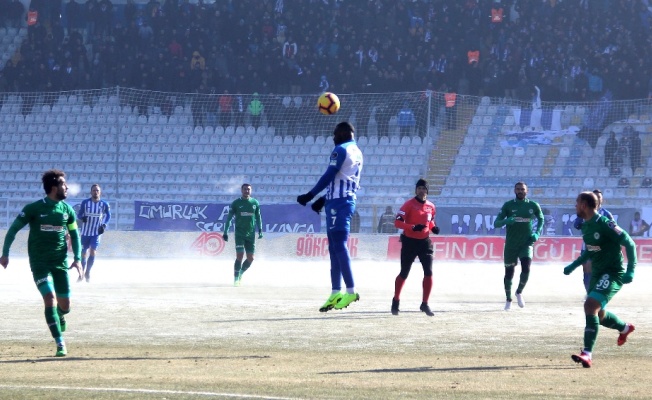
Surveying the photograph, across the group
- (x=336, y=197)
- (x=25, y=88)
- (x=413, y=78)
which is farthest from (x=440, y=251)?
(x=336, y=197)

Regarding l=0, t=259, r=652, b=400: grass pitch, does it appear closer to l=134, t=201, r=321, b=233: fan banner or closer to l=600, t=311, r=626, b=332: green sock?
l=600, t=311, r=626, b=332: green sock

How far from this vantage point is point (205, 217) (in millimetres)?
33938

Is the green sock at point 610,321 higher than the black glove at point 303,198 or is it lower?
lower

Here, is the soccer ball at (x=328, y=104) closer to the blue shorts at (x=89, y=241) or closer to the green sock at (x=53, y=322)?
the green sock at (x=53, y=322)

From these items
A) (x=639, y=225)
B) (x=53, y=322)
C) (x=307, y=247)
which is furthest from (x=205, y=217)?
(x=53, y=322)

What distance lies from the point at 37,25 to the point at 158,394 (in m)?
34.1

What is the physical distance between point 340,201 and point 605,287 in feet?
10.2

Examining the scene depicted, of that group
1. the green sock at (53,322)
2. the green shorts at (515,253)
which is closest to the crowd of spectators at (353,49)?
the green shorts at (515,253)

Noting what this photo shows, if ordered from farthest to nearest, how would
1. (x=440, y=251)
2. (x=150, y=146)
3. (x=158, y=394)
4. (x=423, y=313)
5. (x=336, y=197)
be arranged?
(x=150, y=146) → (x=440, y=251) → (x=423, y=313) → (x=336, y=197) → (x=158, y=394)

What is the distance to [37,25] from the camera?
41.1m

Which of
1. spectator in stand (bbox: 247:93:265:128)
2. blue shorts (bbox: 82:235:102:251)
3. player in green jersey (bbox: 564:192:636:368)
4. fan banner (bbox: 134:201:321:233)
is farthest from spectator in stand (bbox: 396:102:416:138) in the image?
player in green jersey (bbox: 564:192:636:368)

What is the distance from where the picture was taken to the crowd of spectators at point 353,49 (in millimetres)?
37000

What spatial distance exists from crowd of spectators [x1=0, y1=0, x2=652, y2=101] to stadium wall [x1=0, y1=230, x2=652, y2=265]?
637cm

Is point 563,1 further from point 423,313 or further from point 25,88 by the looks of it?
point 423,313
